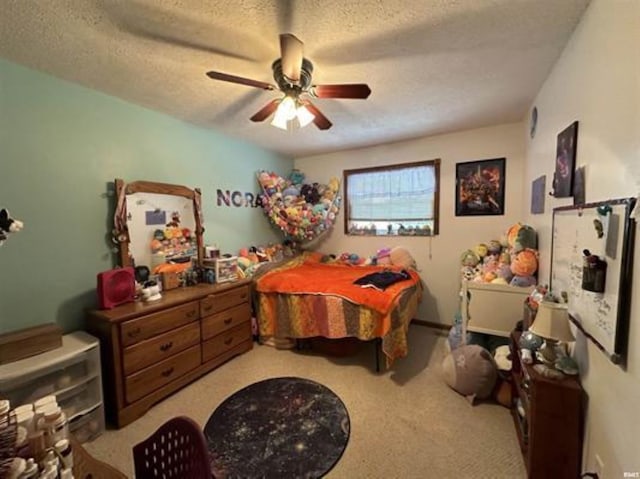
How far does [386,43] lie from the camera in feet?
5.45

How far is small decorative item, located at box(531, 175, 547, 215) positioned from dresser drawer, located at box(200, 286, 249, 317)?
2.78 meters

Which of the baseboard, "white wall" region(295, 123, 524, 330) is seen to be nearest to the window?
"white wall" region(295, 123, 524, 330)

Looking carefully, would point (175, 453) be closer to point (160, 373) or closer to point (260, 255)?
point (160, 373)

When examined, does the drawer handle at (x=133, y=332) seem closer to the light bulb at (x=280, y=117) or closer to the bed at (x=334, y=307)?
the bed at (x=334, y=307)

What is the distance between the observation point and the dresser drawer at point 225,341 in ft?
8.38

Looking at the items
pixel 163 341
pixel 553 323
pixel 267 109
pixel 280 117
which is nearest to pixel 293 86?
pixel 280 117

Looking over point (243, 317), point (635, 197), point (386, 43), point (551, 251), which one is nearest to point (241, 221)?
point (243, 317)

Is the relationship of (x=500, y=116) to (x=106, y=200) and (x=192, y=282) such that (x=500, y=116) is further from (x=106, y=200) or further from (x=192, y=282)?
(x=106, y=200)

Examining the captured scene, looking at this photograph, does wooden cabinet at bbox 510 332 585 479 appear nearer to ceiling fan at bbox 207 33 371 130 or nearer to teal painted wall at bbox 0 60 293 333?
ceiling fan at bbox 207 33 371 130

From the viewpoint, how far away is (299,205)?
398 cm

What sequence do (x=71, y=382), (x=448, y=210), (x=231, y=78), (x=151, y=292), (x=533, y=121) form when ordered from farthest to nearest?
1. (x=448, y=210)
2. (x=533, y=121)
3. (x=151, y=292)
4. (x=71, y=382)
5. (x=231, y=78)

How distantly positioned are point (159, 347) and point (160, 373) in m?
0.21

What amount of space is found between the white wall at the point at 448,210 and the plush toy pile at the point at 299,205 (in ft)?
1.73

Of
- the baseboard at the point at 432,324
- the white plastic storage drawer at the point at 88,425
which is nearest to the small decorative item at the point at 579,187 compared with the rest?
the baseboard at the point at 432,324
